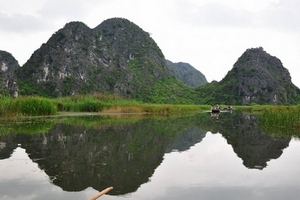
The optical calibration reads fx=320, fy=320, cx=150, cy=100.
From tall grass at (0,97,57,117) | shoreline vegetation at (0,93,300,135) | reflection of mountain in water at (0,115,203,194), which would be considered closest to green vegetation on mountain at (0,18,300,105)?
shoreline vegetation at (0,93,300,135)

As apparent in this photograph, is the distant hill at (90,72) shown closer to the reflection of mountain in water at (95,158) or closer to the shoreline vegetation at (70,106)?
the shoreline vegetation at (70,106)

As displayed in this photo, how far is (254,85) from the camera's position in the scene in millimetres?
119562

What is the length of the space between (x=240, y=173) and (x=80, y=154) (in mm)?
4706

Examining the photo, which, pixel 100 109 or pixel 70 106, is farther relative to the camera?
pixel 100 109

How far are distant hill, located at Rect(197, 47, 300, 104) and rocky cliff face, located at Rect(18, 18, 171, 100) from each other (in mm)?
24901

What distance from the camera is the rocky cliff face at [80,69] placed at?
294 ft

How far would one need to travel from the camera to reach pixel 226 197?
5.87 metres

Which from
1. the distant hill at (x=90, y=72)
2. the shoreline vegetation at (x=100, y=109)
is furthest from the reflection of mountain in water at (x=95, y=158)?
the distant hill at (x=90, y=72)

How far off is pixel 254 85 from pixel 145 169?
118 m

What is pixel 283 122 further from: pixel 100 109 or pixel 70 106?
pixel 70 106

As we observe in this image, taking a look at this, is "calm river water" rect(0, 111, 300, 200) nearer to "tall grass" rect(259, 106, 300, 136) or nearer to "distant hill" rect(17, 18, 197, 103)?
"tall grass" rect(259, 106, 300, 136)

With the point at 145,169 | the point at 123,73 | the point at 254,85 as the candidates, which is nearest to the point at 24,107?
the point at 145,169

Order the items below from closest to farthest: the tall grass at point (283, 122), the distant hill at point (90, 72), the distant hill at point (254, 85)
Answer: the tall grass at point (283, 122)
the distant hill at point (90, 72)
the distant hill at point (254, 85)

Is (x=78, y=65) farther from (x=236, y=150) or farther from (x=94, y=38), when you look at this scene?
(x=236, y=150)
